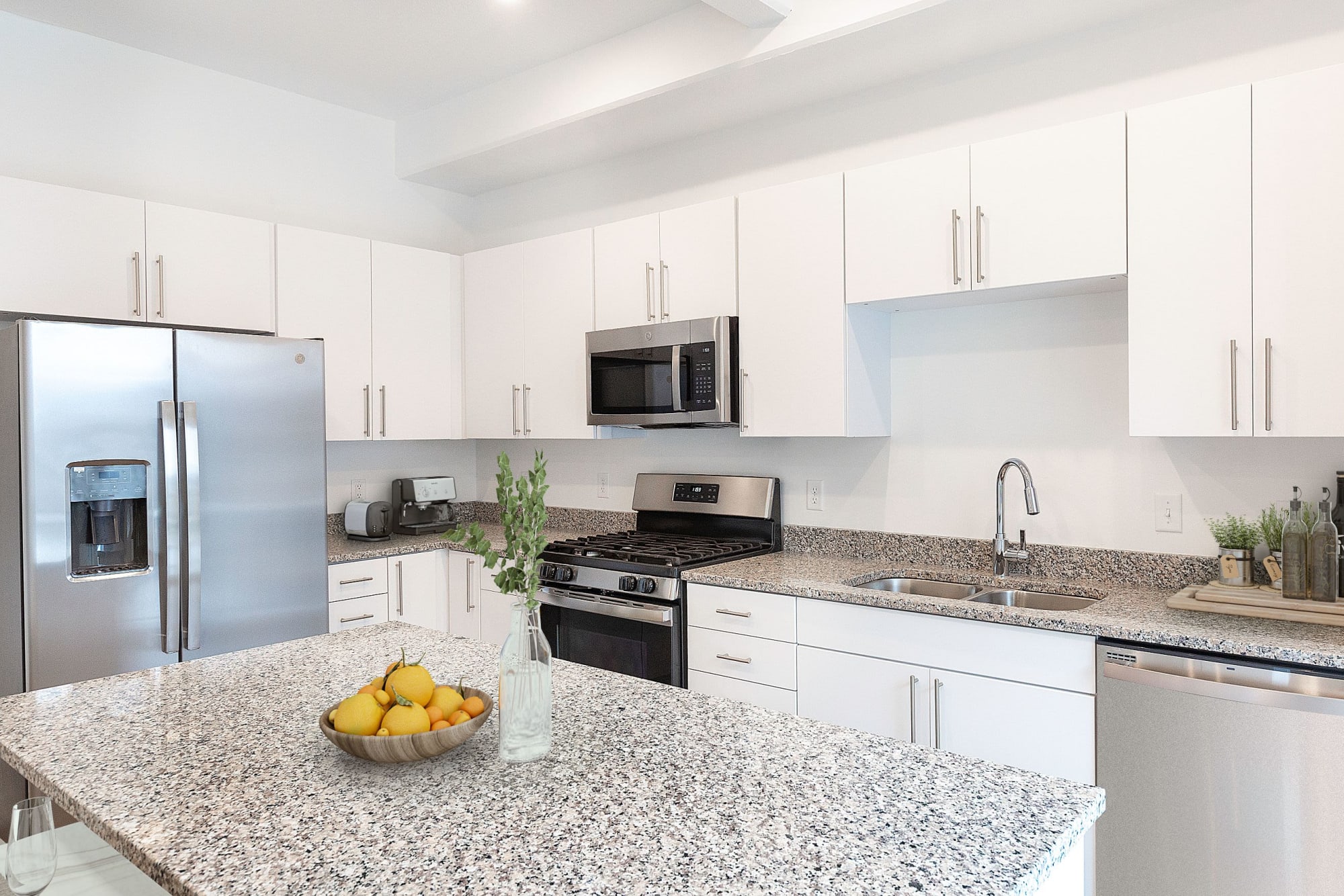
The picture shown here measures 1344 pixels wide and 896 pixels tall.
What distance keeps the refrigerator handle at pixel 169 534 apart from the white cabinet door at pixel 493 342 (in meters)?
1.47

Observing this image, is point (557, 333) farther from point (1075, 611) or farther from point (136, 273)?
point (1075, 611)

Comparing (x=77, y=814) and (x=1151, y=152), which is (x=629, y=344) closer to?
(x=1151, y=152)

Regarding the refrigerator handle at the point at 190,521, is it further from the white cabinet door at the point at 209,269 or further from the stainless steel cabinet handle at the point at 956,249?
the stainless steel cabinet handle at the point at 956,249

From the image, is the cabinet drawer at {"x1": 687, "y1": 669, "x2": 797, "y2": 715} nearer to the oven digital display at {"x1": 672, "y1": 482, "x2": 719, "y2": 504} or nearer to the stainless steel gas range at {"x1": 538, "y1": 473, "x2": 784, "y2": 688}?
the stainless steel gas range at {"x1": 538, "y1": 473, "x2": 784, "y2": 688}

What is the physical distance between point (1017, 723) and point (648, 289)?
201cm

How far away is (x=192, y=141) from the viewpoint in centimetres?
345

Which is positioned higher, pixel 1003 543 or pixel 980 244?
pixel 980 244

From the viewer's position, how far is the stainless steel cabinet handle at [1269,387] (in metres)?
2.02

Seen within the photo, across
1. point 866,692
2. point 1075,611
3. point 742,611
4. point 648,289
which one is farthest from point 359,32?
point 1075,611

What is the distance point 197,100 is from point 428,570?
2.18 metres

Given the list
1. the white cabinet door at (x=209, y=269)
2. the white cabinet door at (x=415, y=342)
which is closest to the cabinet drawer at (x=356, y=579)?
the white cabinet door at (x=415, y=342)

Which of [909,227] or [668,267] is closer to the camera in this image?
[909,227]

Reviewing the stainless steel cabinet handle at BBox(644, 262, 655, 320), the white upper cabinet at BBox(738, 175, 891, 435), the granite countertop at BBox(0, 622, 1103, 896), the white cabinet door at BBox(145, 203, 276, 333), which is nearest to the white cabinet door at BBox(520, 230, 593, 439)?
the stainless steel cabinet handle at BBox(644, 262, 655, 320)

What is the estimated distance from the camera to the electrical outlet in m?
2.46
